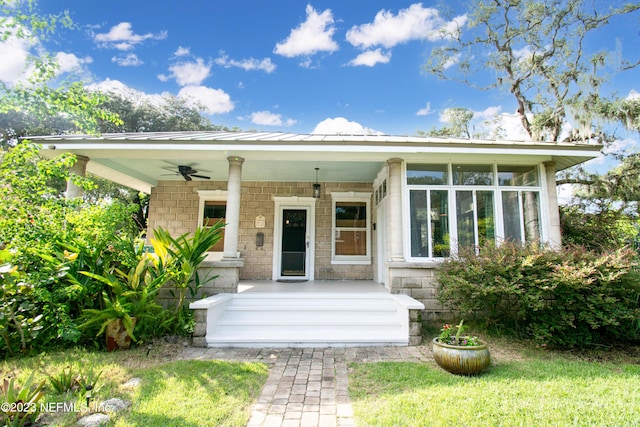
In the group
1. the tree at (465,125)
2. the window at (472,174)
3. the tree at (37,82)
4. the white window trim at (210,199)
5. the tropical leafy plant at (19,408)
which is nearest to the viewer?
the tropical leafy plant at (19,408)

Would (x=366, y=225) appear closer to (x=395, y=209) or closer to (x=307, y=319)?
(x=395, y=209)

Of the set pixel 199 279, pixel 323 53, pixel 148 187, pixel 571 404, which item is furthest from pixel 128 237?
pixel 323 53

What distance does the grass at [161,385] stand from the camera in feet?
7.61

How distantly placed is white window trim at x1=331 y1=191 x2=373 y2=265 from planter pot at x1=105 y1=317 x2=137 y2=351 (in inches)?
193

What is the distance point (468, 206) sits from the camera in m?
5.75

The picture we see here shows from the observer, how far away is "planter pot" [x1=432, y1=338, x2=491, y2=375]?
123 inches

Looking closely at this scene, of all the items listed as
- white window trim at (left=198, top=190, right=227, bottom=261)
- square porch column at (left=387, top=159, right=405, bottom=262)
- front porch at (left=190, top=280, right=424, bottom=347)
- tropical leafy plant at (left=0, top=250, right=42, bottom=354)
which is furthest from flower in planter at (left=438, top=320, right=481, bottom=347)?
white window trim at (left=198, top=190, right=227, bottom=261)

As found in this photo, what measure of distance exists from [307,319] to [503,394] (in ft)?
9.29

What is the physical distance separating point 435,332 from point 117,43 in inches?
479

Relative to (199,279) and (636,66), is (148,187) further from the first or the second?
(636,66)

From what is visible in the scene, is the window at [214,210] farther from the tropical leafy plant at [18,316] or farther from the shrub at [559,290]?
the shrub at [559,290]

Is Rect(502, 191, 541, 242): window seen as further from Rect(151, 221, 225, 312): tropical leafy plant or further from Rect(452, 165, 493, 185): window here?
Rect(151, 221, 225, 312): tropical leafy plant

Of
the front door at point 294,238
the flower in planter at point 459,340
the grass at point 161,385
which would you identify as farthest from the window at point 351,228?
the grass at point 161,385

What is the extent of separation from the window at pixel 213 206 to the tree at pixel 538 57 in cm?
1096
